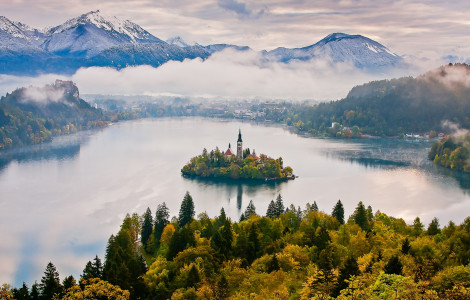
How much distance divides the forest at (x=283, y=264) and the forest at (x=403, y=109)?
2873 cm

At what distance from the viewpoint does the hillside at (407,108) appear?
3734cm

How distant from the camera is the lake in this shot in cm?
1260

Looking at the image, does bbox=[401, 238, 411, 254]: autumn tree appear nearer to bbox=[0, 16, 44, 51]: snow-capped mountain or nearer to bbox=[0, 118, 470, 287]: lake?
bbox=[0, 118, 470, 287]: lake

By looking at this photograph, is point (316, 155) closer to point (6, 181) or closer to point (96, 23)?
point (6, 181)

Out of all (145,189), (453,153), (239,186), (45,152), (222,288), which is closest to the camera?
(222,288)

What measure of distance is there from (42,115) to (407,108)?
102 feet

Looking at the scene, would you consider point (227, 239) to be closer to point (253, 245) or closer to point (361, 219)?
point (253, 245)

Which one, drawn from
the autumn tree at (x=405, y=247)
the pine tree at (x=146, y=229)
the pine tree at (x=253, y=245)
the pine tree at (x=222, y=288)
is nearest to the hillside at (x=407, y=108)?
the pine tree at (x=146, y=229)

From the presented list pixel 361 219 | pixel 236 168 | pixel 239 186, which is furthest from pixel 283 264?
pixel 236 168

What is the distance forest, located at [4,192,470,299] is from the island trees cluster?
9.27 m

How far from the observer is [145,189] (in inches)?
708

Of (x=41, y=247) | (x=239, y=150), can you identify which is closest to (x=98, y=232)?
(x=41, y=247)

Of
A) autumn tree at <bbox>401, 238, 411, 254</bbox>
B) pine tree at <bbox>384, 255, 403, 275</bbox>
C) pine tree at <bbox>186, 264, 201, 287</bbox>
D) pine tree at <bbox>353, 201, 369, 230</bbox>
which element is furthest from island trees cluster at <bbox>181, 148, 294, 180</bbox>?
pine tree at <bbox>384, 255, 403, 275</bbox>

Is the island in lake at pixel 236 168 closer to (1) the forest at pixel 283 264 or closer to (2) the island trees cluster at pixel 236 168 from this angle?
(2) the island trees cluster at pixel 236 168
